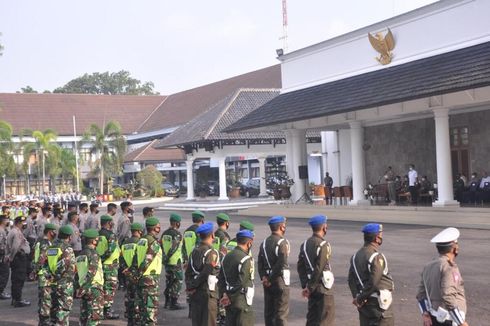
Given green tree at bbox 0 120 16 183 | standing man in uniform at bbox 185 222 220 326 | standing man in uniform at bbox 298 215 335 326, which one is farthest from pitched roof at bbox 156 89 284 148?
standing man in uniform at bbox 298 215 335 326

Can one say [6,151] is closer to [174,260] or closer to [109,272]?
[109,272]

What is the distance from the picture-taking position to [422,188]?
81.0ft

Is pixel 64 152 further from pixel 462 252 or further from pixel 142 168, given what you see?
pixel 462 252

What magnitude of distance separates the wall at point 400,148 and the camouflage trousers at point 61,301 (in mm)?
20202

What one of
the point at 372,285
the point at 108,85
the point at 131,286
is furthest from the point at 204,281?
the point at 108,85

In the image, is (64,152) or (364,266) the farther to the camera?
(64,152)

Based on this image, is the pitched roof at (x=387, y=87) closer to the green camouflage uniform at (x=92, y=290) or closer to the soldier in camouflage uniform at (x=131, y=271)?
the soldier in camouflage uniform at (x=131, y=271)

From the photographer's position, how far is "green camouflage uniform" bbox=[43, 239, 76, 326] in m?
9.49

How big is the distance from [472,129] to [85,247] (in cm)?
1875

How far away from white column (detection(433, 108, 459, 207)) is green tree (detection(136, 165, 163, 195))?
126 ft

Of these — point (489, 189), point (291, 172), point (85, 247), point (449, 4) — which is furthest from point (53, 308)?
point (291, 172)

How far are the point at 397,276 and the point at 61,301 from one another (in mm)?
6627

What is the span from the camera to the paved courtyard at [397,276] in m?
10.2

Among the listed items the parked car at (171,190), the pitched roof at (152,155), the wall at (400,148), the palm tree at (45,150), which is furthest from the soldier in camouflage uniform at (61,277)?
the pitched roof at (152,155)
